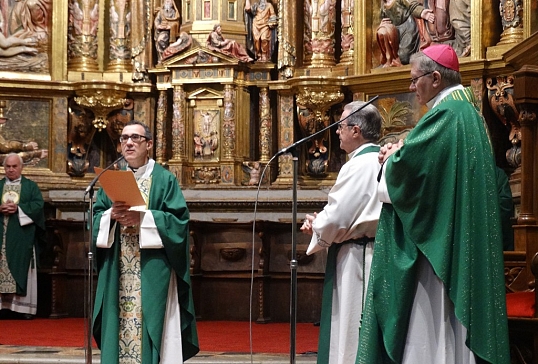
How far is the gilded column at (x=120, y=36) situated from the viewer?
38.9 ft

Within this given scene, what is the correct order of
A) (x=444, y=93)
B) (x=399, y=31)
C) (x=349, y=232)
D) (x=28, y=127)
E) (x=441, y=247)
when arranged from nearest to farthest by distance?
(x=441, y=247) → (x=444, y=93) → (x=349, y=232) → (x=399, y=31) → (x=28, y=127)

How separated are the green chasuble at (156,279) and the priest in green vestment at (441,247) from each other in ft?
5.87

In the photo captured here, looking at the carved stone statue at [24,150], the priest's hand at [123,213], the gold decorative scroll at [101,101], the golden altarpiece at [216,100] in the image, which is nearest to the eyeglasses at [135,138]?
the priest's hand at [123,213]

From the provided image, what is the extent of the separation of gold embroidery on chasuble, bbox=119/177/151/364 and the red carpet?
2.10 meters

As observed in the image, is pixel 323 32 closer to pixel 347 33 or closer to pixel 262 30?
pixel 347 33

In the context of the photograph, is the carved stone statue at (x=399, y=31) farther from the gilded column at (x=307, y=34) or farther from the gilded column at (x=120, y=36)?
the gilded column at (x=120, y=36)

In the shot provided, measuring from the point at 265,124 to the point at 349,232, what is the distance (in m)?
6.30

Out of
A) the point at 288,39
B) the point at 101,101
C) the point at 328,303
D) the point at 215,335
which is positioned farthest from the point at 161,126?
the point at 328,303

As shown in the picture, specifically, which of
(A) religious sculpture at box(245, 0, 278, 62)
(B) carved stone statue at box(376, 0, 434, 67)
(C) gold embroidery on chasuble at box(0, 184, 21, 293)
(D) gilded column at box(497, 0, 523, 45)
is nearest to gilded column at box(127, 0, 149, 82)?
(A) religious sculpture at box(245, 0, 278, 62)

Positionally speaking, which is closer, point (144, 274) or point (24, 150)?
point (144, 274)

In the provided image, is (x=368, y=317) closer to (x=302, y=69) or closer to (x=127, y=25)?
(x=302, y=69)

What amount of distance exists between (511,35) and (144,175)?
4829 millimetres

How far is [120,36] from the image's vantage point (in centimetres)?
1188

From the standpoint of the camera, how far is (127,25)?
1190 centimetres
